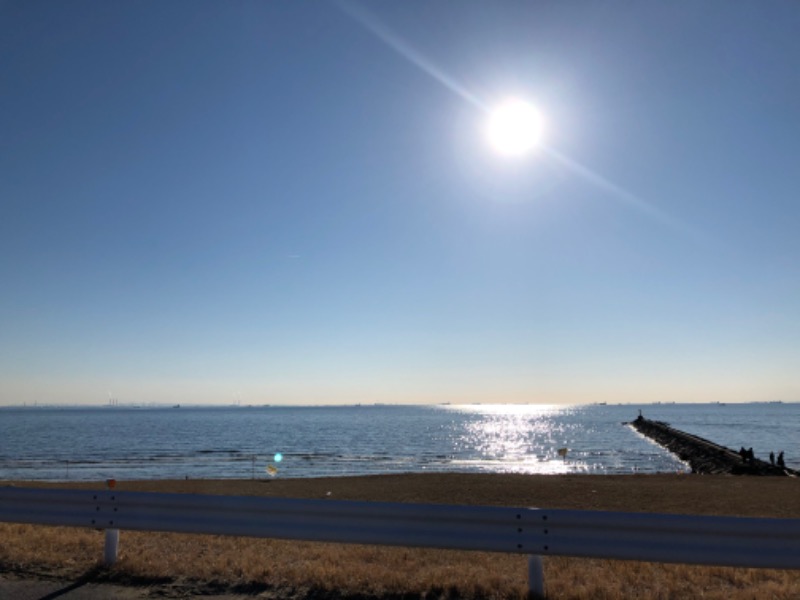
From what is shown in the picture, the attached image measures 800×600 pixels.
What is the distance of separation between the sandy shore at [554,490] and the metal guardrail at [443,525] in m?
15.1

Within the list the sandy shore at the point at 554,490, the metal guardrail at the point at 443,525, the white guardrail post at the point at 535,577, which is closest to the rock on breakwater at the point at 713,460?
the sandy shore at the point at 554,490

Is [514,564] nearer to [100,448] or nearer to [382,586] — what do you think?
[382,586]

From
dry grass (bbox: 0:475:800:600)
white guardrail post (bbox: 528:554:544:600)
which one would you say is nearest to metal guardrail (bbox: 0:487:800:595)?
white guardrail post (bbox: 528:554:544:600)

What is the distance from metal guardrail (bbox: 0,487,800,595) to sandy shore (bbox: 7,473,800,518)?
15083mm

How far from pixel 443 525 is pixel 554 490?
21.5 meters

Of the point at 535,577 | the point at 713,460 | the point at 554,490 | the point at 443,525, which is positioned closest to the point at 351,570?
the point at 443,525

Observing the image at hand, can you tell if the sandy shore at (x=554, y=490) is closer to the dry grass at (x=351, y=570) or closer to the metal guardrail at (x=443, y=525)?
the dry grass at (x=351, y=570)

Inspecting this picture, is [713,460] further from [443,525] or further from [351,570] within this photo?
[443,525]

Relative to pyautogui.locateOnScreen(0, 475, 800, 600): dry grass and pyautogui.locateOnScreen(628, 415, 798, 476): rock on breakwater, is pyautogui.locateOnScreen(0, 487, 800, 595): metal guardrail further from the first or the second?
pyautogui.locateOnScreen(628, 415, 798, 476): rock on breakwater

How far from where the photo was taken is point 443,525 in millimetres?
5781

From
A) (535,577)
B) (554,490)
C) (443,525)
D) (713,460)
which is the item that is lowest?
(713,460)

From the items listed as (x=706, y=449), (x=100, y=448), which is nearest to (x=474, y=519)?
(x=706, y=449)

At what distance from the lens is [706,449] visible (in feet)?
192

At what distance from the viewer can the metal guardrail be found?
16.8 feet
